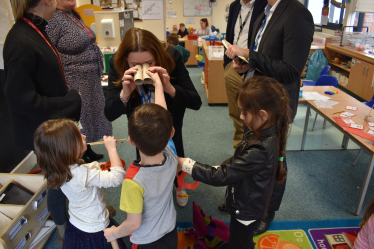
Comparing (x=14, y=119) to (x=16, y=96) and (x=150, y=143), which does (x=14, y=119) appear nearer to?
(x=16, y=96)

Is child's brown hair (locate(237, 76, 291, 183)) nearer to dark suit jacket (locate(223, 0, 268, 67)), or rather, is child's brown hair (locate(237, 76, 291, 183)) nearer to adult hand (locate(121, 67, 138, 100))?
adult hand (locate(121, 67, 138, 100))

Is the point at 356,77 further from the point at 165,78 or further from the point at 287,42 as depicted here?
the point at 165,78

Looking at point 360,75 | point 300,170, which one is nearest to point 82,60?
point 300,170

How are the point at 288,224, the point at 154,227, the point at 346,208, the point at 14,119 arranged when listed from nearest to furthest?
1. the point at 154,227
2. the point at 14,119
3. the point at 288,224
4. the point at 346,208

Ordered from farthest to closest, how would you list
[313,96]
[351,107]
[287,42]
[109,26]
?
[109,26] → [313,96] → [351,107] → [287,42]

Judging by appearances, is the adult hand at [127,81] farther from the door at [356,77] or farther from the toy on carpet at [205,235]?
the door at [356,77]

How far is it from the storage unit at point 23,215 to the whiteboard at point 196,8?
9004 millimetres

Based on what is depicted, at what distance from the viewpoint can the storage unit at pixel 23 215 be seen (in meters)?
1.55

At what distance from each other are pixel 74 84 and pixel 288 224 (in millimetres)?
2092

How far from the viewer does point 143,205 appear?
3.66ft

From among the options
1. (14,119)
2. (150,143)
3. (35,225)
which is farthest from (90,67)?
(150,143)

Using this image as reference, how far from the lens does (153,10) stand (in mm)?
3512

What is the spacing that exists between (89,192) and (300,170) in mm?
2171

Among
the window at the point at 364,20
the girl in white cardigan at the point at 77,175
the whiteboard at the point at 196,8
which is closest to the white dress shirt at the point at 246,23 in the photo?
the girl in white cardigan at the point at 77,175
